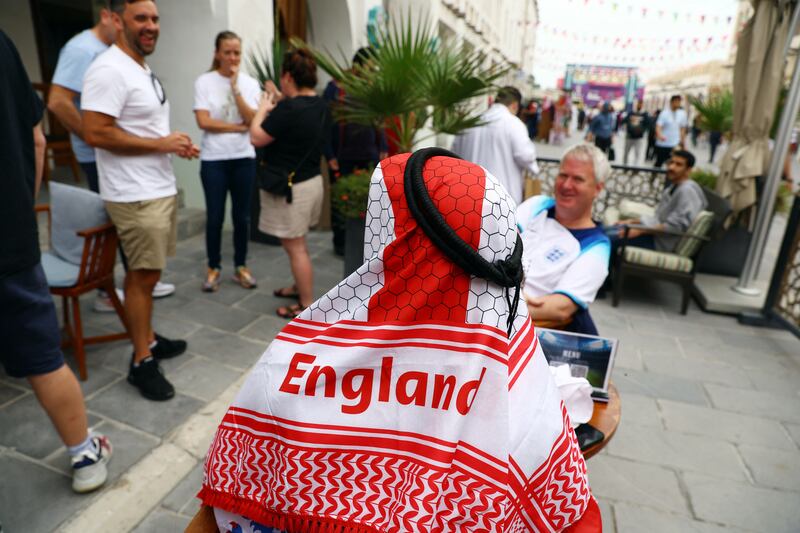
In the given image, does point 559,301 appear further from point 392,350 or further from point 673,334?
point 673,334

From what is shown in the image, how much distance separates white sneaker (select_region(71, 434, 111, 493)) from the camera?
6.68 ft

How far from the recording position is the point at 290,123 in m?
3.38

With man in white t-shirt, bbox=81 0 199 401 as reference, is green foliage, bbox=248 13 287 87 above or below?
above

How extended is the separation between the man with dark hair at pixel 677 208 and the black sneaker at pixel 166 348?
3963mm

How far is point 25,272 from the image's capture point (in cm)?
172

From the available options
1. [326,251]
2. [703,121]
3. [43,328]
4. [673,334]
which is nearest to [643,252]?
[673,334]

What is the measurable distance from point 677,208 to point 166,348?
4.55m

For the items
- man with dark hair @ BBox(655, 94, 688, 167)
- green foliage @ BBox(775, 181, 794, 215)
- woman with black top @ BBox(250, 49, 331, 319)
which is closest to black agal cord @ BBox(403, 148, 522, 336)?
woman with black top @ BBox(250, 49, 331, 319)

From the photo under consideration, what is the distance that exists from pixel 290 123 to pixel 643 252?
3367 millimetres

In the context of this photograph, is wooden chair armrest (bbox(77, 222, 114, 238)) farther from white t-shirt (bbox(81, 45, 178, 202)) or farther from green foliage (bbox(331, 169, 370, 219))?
green foliage (bbox(331, 169, 370, 219))

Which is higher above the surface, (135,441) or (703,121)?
(703,121)

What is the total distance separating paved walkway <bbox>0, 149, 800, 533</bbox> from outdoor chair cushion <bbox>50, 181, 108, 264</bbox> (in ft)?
2.19

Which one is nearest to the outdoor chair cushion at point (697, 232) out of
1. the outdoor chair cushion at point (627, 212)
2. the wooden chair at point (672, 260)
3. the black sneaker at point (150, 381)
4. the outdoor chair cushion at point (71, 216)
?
the wooden chair at point (672, 260)

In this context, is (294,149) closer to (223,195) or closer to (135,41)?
(223,195)
